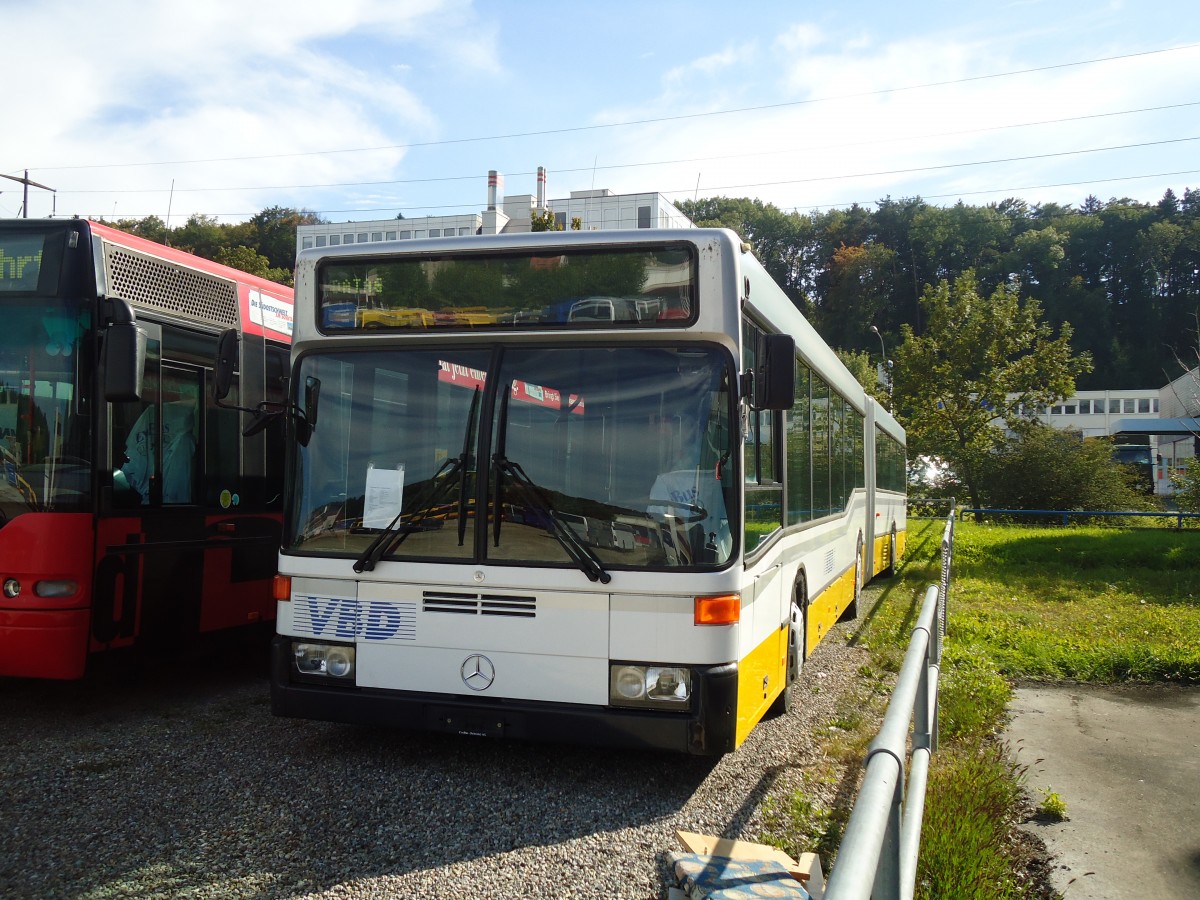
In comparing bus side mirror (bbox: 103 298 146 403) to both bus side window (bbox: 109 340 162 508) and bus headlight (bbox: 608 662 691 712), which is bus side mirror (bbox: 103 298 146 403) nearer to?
bus side window (bbox: 109 340 162 508)

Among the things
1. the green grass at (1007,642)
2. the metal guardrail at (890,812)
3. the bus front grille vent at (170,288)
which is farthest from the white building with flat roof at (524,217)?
the metal guardrail at (890,812)

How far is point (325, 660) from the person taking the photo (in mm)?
5867

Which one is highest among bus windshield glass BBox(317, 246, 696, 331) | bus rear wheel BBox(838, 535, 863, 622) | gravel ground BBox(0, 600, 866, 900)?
bus windshield glass BBox(317, 246, 696, 331)

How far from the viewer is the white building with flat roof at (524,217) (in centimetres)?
4222

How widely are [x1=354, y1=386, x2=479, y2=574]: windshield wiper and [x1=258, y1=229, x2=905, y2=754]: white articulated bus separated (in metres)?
0.01

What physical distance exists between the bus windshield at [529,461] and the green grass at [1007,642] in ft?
5.58

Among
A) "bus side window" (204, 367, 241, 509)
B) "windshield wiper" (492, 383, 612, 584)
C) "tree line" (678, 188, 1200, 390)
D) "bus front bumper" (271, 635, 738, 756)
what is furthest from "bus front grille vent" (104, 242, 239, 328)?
"tree line" (678, 188, 1200, 390)

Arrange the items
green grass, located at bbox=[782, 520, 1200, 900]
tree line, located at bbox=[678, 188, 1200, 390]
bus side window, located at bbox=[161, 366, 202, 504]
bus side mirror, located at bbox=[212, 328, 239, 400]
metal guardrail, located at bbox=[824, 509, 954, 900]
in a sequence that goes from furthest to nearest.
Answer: tree line, located at bbox=[678, 188, 1200, 390]
bus side window, located at bbox=[161, 366, 202, 504]
bus side mirror, located at bbox=[212, 328, 239, 400]
green grass, located at bbox=[782, 520, 1200, 900]
metal guardrail, located at bbox=[824, 509, 954, 900]

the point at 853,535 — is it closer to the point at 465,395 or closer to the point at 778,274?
the point at 465,395

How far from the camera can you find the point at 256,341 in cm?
630

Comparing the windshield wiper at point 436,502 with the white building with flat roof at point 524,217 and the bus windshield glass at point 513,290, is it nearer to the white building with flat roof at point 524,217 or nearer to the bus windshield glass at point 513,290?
the bus windshield glass at point 513,290

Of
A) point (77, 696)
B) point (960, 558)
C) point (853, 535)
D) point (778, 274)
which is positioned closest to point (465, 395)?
point (77, 696)

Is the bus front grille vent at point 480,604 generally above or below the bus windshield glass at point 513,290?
below

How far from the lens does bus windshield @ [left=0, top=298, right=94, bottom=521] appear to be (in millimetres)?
6723
